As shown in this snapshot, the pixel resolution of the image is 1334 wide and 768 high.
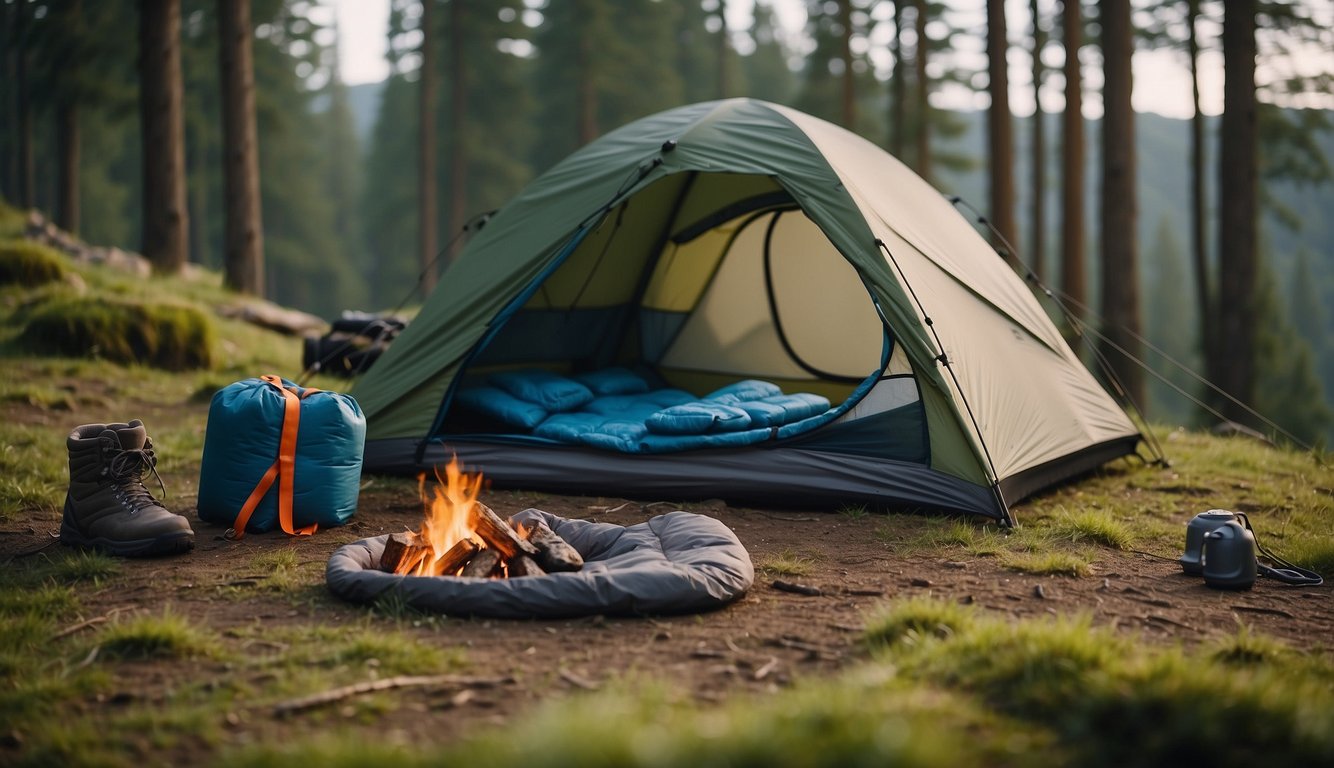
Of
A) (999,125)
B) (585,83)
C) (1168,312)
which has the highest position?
(585,83)

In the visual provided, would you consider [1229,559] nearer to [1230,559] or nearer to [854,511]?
[1230,559]

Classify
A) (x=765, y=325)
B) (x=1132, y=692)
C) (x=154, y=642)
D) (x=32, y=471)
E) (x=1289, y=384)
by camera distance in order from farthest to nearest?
(x=1289, y=384), (x=765, y=325), (x=32, y=471), (x=154, y=642), (x=1132, y=692)

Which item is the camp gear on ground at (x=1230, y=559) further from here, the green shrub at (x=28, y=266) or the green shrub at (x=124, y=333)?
the green shrub at (x=28, y=266)

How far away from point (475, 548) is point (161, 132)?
9010 millimetres

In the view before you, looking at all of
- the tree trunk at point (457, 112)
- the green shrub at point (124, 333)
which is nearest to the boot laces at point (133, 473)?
the green shrub at point (124, 333)

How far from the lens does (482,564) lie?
11.0 ft

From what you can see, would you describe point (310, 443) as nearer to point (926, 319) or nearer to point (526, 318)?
point (526, 318)

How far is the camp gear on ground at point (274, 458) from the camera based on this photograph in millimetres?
4059

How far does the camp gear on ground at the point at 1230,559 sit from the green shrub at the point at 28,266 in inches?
367

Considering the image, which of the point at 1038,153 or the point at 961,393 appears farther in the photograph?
the point at 1038,153

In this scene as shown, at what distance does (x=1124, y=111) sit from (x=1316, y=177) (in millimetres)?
6011

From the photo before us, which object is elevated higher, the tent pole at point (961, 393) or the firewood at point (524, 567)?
the tent pole at point (961, 393)

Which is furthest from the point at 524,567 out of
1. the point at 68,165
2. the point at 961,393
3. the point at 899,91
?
the point at 68,165

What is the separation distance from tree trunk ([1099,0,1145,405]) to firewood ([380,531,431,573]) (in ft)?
25.2
